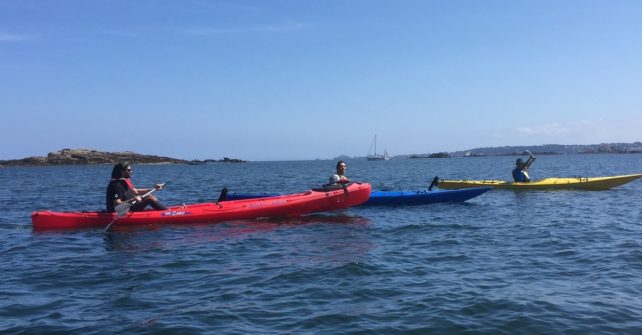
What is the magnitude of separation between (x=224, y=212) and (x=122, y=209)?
263cm

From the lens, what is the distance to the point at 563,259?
8680mm

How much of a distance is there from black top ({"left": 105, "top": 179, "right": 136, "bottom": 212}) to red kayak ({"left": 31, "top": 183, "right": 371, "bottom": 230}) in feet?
1.14

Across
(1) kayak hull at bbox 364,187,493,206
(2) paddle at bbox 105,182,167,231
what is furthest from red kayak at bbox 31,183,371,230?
(1) kayak hull at bbox 364,187,493,206

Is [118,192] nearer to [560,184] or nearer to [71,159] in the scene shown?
[560,184]

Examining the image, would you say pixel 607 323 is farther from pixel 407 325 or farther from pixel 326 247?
pixel 326 247

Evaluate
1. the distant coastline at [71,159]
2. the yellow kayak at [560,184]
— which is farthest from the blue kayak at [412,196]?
the distant coastline at [71,159]

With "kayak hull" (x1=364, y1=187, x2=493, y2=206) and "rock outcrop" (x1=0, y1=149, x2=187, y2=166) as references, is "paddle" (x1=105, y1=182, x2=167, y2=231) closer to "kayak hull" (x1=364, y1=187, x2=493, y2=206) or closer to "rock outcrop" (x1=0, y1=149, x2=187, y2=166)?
"kayak hull" (x1=364, y1=187, x2=493, y2=206)

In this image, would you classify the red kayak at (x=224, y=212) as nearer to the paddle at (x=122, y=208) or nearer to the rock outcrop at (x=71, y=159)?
the paddle at (x=122, y=208)

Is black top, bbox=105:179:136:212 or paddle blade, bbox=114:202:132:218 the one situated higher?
black top, bbox=105:179:136:212

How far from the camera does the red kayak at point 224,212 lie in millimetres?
12648

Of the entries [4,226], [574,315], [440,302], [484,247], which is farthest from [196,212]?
[574,315]

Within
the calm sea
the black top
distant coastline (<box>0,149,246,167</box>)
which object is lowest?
the calm sea

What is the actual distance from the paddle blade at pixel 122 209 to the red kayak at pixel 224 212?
0.41ft

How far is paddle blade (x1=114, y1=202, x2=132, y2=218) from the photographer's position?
1242 centimetres
